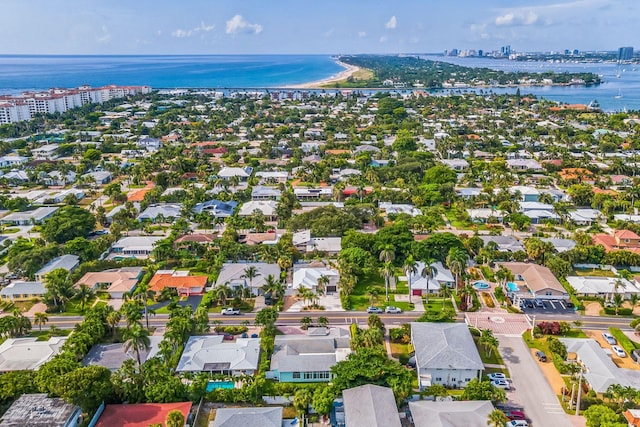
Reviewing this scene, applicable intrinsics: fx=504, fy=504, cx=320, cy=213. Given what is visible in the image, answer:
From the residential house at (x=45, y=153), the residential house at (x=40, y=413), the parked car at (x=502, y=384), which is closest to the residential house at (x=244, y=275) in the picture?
the residential house at (x=40, y=413)

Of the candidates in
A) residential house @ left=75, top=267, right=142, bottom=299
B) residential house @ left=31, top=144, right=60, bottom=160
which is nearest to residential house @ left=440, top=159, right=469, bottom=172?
residential house @ left=75, top=267, right=142, bottom=299

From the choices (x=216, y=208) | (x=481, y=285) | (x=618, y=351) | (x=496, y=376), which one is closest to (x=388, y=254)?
(x=481, y=285)

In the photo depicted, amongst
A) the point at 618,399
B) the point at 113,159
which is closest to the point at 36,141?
the point at 113,159

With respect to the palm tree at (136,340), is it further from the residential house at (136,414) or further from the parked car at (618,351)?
the parked car at (618,351)

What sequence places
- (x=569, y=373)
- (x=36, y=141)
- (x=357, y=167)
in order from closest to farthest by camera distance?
1. (x=569, y=373)
2. (x=357, y=167)
3. (x=36, y=141)

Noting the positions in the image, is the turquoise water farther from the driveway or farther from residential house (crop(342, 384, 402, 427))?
residential house (crop(342, 384, 402, 427))

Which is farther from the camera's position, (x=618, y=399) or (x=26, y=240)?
(x=26, y=240)

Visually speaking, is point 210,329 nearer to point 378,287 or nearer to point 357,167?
point 378,287
